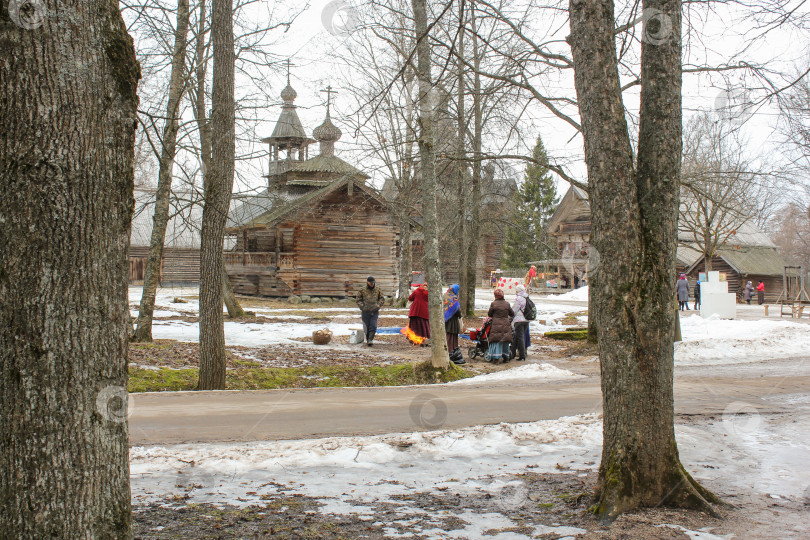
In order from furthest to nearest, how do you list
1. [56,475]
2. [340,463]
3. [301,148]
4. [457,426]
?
[301,148] < [457,426] < [340,463] < [56,475]

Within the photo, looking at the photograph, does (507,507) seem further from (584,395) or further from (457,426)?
(584,395)

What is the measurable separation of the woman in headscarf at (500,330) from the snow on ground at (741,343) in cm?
365

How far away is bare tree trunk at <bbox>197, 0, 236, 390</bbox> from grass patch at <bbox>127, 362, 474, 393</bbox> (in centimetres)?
84

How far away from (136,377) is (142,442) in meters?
3.86

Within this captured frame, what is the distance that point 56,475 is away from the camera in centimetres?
302

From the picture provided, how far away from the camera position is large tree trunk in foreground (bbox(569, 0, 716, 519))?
4727 millimetres

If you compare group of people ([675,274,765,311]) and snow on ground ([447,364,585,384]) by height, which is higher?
group of people ([675,274,765,311])

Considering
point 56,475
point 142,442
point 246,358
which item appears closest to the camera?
point 56,475

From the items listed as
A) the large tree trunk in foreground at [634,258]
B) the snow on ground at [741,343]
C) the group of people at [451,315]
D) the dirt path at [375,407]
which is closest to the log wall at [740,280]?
the snow on ground at [741,343]

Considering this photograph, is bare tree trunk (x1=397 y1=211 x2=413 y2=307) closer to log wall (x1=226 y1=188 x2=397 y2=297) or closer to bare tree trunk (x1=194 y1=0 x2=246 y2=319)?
log wall (x1=226 y1=188 x2=397 y2=297)

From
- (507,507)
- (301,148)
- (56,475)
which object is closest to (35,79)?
(56,475)

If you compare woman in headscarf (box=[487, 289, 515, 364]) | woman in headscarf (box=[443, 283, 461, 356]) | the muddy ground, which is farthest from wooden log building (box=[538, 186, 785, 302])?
the muddy ground

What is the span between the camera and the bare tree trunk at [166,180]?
45.4 ft

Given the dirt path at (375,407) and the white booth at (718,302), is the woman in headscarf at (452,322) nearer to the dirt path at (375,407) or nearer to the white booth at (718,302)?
the dirt path at (375,407)
